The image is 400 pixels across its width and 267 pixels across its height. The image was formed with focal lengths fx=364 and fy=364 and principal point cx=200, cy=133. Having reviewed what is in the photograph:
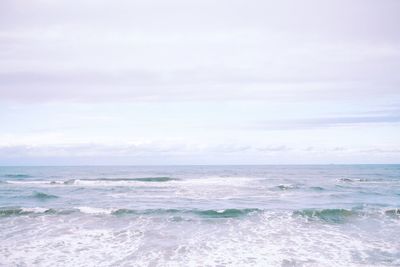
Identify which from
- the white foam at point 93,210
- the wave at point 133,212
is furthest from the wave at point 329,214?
the white foam at point 93,210

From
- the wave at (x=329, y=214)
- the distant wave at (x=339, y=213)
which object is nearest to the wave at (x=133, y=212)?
the wave at (x=329, y=214)

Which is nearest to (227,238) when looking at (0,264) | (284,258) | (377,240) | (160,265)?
(284,258)

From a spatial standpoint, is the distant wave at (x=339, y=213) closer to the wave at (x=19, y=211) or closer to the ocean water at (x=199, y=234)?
the ocean water at (x=199, y=234)

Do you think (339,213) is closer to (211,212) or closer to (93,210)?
(211,212)

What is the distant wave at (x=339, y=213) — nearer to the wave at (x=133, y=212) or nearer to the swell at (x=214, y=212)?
the swell at (x=214, y=212)

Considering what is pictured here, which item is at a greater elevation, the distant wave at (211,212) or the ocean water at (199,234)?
the distant wave at (211,212)

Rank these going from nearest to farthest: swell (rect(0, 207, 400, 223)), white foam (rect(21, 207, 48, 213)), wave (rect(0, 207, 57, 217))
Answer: swell (rect(0, 207, 400, 223)), wave (rect(0, 207, 57, 217)), white foam (rect(21, 207, 48, 213))

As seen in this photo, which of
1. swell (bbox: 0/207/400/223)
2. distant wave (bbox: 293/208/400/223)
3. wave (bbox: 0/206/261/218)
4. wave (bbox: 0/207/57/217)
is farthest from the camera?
wave (bbox: 0/207/57/217)

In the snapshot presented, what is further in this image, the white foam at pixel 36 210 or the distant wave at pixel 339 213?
the white foam at pixel 36 210

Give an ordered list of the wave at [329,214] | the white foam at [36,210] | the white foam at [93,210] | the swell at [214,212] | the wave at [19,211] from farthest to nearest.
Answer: the white foam at [36,210] < the white foam at [93,210] < the wave at [19,211] < the swell at [214,212] < the wave at [329,214]

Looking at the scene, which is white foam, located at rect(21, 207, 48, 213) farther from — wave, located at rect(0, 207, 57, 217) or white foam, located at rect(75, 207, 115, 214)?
white foam, located at rect(75, 207, 115, 214)

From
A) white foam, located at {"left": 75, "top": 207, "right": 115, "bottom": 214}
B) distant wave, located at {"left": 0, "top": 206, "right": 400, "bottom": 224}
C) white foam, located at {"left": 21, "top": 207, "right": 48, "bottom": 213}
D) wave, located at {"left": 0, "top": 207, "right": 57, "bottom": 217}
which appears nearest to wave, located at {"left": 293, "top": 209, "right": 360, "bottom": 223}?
distant wave, located at {"left": 0, "top": 206, "right": 400, "bottom": 224}

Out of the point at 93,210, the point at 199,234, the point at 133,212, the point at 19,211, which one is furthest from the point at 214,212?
the point at 19,211

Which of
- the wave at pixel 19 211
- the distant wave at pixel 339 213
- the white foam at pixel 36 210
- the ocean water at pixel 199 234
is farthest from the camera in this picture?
the white foam at pixel 36 210
